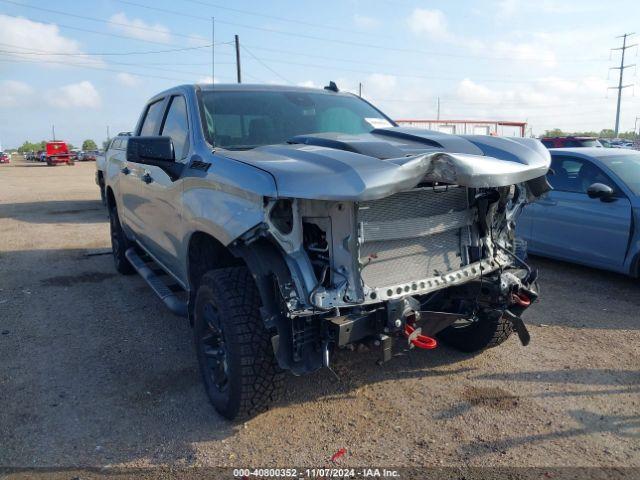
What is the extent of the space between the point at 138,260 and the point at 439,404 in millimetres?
3636

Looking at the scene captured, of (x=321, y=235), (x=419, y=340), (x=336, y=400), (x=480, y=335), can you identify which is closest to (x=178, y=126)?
(x=321, y=235)

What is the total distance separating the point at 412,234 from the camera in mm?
2953

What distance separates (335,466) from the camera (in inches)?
107

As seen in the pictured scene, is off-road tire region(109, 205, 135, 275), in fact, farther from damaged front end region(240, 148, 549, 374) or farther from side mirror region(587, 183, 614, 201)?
side mirror region(587, 183, 614, 201)

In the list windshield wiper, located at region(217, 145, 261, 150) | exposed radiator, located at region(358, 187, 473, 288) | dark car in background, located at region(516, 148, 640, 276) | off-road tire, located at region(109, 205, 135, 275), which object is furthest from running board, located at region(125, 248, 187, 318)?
dark car in background, located at region(516, 148, 640, 276)

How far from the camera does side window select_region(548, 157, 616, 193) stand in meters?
6.06

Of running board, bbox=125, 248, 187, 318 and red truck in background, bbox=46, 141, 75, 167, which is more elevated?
red truck in background, bbox=46, 141, 75, 167

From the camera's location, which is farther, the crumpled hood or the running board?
the running board

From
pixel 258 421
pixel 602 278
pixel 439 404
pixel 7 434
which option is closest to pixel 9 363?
pixel 7 434

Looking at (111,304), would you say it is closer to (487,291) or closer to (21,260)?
(21,260)

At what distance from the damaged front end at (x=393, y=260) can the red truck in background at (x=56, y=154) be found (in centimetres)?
4511

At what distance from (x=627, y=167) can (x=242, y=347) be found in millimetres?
5330

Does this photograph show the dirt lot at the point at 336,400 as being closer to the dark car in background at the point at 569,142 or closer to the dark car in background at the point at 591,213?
the dark car in background at the point at 591,213

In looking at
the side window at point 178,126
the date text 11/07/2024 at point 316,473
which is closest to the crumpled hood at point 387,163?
the side window at point 178,126
